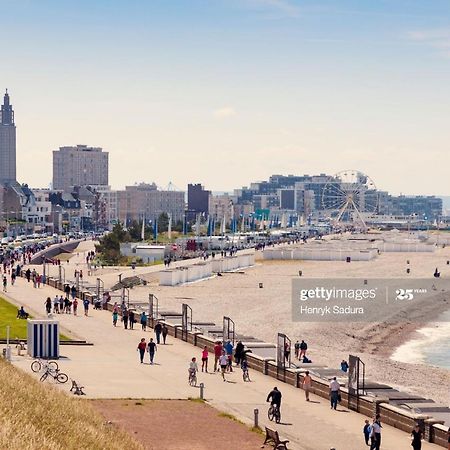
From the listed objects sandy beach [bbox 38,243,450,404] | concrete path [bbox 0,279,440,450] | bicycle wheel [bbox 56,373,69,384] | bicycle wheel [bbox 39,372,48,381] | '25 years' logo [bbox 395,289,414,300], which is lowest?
'25 years' logo [bbox 395,289,414,300]

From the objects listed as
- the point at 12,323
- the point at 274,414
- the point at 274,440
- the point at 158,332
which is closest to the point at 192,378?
the point at 274,414

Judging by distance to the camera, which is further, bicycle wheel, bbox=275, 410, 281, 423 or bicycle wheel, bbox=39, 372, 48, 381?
bicycle wheel, bbox=39, 372, 48, 381

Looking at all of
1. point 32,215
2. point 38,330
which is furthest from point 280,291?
point 32,215

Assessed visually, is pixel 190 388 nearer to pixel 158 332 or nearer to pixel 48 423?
pixel 158 332

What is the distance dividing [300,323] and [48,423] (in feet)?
110

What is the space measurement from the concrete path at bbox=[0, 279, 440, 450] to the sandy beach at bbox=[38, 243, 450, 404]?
280 inches

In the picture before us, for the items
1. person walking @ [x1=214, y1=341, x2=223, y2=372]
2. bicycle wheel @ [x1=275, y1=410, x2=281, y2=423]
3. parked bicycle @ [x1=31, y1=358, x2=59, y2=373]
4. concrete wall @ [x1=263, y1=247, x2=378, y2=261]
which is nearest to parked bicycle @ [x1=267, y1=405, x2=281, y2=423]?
bicycle wheel @ [x1=275, y1=410, x2=281, y2=423]

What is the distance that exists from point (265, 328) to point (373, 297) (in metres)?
19.6

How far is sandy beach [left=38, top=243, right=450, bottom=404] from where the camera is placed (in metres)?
38.1

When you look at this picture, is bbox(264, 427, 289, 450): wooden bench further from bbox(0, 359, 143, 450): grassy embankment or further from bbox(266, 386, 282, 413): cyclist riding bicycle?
bbox(0, 359, 143, 450): grassy embankment

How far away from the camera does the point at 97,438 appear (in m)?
18.0

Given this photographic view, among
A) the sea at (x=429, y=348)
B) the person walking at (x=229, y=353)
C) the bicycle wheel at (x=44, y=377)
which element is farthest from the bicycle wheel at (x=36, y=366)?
the sea at (x=429, y=348)

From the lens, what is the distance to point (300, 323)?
50.9m

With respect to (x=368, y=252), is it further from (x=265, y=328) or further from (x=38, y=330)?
(x=38, y=330)
